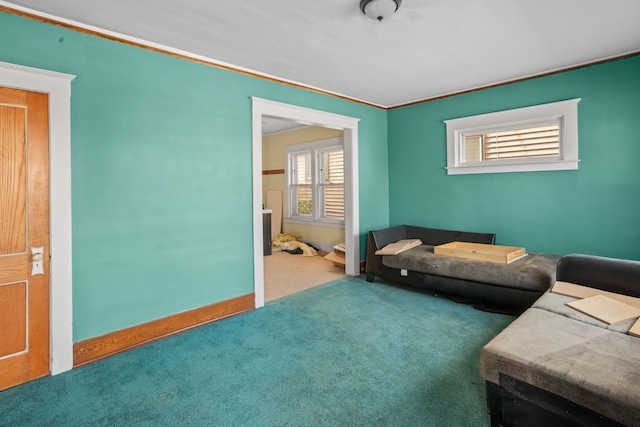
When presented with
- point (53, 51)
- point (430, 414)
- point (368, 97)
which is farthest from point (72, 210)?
point (368, 97)

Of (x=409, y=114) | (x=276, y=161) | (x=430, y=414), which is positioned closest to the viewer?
(x=430, y=414)

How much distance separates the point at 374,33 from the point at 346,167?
2171 mm

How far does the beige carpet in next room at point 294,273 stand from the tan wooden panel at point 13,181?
227 centimetres

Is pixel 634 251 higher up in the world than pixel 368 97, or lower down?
lower down

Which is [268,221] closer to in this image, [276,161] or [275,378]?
[276,161]

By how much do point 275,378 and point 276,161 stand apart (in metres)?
5.78

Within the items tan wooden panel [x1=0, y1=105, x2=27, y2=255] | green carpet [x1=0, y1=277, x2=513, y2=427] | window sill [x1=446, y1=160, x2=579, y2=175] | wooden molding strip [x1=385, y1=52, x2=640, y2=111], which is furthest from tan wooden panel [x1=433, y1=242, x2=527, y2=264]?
tan wooden panel [x1=0, y1=105, x2=27, y2=255]

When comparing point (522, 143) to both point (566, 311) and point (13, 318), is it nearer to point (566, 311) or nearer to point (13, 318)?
point (566, 311)

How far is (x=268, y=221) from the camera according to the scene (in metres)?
6.36

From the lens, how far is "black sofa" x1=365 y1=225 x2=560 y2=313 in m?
3.07

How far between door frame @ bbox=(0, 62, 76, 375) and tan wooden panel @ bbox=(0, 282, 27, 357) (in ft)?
0.48

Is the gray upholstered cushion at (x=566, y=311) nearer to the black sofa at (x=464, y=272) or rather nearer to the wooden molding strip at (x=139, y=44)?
the black sofa at (x=464, y=272)

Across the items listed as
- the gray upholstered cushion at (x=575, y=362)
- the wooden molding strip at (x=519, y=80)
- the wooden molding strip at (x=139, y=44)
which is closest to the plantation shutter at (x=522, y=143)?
the wooden molding strip at (x=519, y=80)

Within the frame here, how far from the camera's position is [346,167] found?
15.2ft
